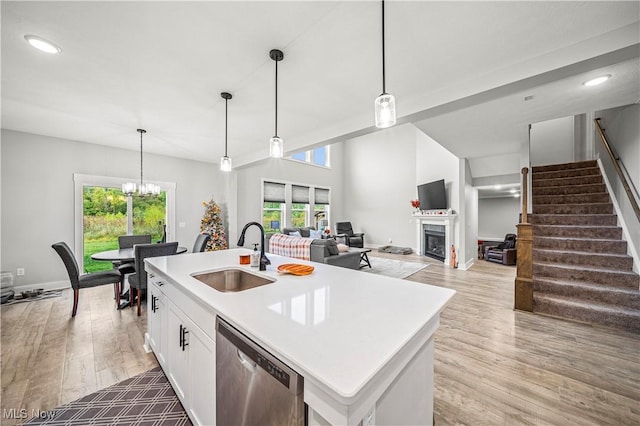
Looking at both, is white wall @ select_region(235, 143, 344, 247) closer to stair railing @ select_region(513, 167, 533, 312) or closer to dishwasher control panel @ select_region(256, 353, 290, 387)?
stair railing @ select_region(513, 167, 533, 312)

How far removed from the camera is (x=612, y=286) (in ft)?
10.1

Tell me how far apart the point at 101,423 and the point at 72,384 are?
624 millimetres

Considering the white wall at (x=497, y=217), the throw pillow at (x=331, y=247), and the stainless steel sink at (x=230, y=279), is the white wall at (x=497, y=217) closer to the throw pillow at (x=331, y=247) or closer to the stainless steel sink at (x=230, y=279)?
the throw pillow at (x=331, y=247)

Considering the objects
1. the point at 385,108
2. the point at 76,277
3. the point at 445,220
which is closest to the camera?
the point at 385,108

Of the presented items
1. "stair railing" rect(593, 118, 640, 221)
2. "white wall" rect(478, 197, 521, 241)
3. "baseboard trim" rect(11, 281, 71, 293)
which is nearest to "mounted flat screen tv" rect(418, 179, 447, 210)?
"stair railing" rect(593, 118, 640, 221)

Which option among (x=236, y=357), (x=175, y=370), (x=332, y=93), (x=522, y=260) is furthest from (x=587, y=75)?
(x=175, y=370)

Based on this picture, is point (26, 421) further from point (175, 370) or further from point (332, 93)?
point (332, 93)

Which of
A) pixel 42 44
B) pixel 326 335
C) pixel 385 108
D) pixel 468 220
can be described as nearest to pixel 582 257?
pixel 468 220

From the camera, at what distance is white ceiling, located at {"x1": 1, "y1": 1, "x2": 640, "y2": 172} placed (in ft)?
5.54

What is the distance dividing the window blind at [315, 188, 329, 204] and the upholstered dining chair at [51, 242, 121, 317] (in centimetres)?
633

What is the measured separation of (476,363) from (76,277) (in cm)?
452

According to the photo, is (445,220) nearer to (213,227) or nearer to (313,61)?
(313,61)

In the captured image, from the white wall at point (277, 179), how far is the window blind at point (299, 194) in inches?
8.0

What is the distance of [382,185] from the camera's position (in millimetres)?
8820
